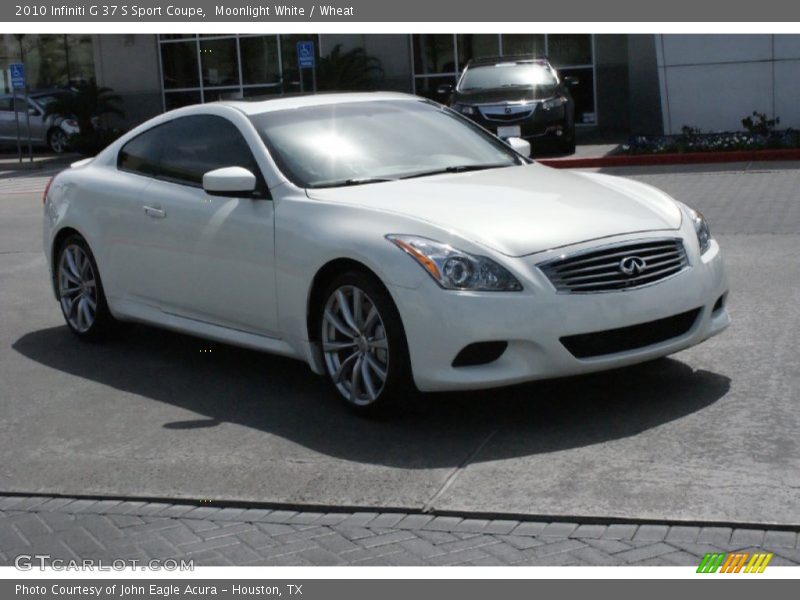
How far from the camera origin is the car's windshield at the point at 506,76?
76.9 ft

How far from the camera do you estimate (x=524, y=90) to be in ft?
75.5

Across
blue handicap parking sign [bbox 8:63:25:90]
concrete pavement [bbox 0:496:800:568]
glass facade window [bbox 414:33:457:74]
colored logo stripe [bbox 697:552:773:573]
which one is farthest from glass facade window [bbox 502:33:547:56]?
colored logo stripe [bbox 697:552:773:573]

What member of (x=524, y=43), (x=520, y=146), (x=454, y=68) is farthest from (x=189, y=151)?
(x=454, y=68)

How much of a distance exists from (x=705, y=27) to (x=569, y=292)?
695 inches

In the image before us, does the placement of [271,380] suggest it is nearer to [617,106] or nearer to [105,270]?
[105,270]

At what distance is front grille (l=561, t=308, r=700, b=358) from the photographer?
6.12 metres

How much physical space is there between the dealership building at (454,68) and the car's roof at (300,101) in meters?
15.6

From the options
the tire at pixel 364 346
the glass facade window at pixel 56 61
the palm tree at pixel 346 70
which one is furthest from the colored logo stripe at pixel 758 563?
the glass facade window at pixel 56 61

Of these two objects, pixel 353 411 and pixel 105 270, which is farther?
pixel 105 270

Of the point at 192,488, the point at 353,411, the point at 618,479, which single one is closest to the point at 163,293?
the point at 353,411

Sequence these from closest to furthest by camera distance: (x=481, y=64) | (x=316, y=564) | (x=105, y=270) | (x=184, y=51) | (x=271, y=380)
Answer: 1. (x=316, y=564)
2. (x=271, y=380)
3. (x=105, y=270)
4. (x=481, y=64)
5. (x=184, y=51)

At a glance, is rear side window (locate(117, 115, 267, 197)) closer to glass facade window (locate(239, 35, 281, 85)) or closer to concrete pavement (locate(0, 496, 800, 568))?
concrete pavement (locate(0, 496, 800, 568))

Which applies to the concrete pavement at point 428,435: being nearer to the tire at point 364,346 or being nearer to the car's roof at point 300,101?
the tire at point 364,346

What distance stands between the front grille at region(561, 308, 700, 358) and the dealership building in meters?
17.1
